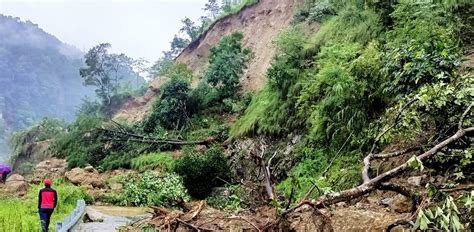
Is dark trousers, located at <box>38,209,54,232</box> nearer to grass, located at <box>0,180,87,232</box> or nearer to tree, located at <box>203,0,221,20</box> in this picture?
grass, located at <box>0,180,87,232</box>

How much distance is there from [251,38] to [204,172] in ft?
58.2

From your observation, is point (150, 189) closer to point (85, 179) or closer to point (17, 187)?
point (85, 179)

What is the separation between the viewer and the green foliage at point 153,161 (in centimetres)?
2158

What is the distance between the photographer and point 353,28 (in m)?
14.0

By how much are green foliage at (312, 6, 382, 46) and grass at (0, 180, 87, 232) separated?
9421 mm

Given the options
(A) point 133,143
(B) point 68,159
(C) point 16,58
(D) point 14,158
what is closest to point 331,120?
(A) point 133,143

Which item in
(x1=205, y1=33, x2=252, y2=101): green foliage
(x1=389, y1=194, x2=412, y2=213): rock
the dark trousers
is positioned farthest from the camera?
(x1=205, y1=33, x2=252, y2=101): green foliage

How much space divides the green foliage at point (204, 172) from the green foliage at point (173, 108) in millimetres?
8816

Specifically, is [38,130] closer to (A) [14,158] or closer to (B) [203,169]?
(A) [14,158]

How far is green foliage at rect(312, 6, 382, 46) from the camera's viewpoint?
41.4 feet

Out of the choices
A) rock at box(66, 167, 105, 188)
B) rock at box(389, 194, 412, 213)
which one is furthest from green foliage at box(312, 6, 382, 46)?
rock at box(66, 167, 105, 188)

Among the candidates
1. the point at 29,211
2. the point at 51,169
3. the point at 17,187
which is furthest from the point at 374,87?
the point at 51,169

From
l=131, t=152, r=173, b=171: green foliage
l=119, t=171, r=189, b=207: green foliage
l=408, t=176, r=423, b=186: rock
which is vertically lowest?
l=131, t=152, r=173, b=171: green foliage

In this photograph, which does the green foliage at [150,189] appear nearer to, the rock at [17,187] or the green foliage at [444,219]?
the rock at [17,187]
